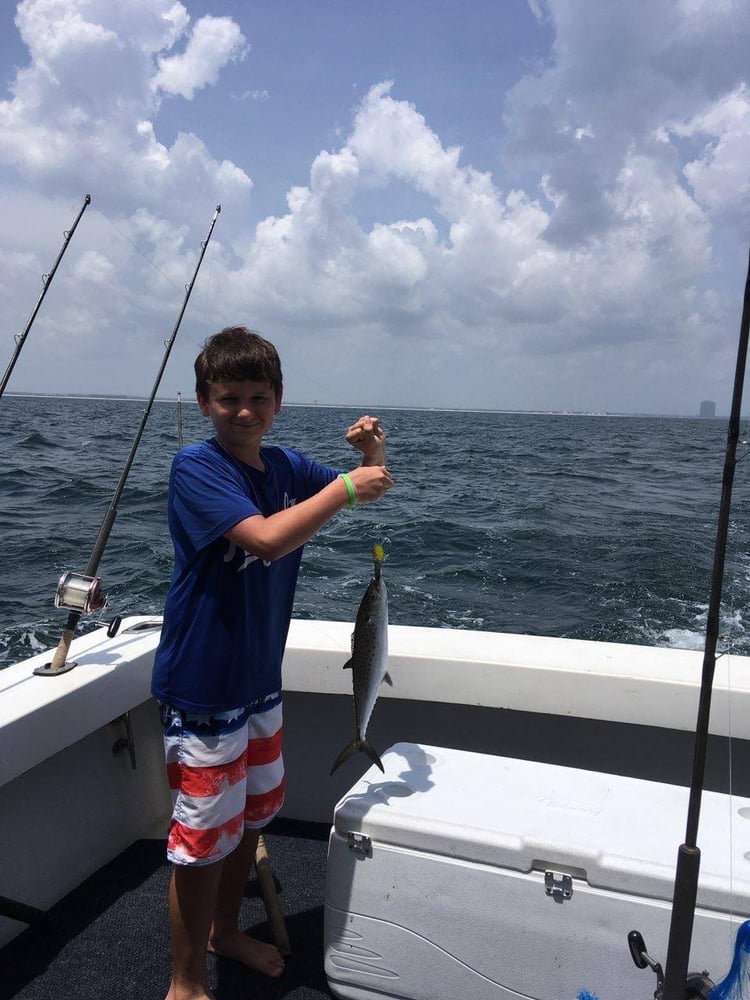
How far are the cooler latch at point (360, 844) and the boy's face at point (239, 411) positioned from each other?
1.08 meters

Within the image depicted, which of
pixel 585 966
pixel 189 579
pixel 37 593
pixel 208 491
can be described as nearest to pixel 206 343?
pixel 208 491

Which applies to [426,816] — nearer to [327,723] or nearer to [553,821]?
[553,821]

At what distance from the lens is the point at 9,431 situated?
2659 centimetres

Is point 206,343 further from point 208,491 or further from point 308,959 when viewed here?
point 308,959

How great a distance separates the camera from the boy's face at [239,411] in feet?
6.27

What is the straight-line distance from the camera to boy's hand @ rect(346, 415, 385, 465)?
2104 mm

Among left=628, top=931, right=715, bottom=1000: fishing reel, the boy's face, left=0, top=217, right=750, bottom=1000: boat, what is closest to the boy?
the boy's face

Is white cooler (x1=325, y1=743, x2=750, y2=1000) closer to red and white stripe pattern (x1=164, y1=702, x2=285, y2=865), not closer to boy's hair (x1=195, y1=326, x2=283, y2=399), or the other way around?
red and white stripe pattern (x1=164, y1=702, x2=285, y2=865)

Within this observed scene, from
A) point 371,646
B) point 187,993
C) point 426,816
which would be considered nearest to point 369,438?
point 371,646

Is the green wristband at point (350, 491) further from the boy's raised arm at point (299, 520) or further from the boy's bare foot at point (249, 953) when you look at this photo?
the boy's bare foot at point (249, 953)

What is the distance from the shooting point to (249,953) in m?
2.29

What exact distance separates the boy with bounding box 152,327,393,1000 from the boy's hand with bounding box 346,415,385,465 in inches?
1.2

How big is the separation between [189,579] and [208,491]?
254 mm

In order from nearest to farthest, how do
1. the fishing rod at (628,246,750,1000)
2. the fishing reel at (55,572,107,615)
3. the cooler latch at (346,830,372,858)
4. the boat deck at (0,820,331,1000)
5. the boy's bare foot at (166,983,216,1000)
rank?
1. the fishing rod at (628,246,750,1000)
2. the cooler latch at (346,830,372,858)
3. the boy's bare foot at (166,983,216,1000)
4. the boat deck at (0,820,331,1000)
5. the fishing reel at (55,572,107,615)
